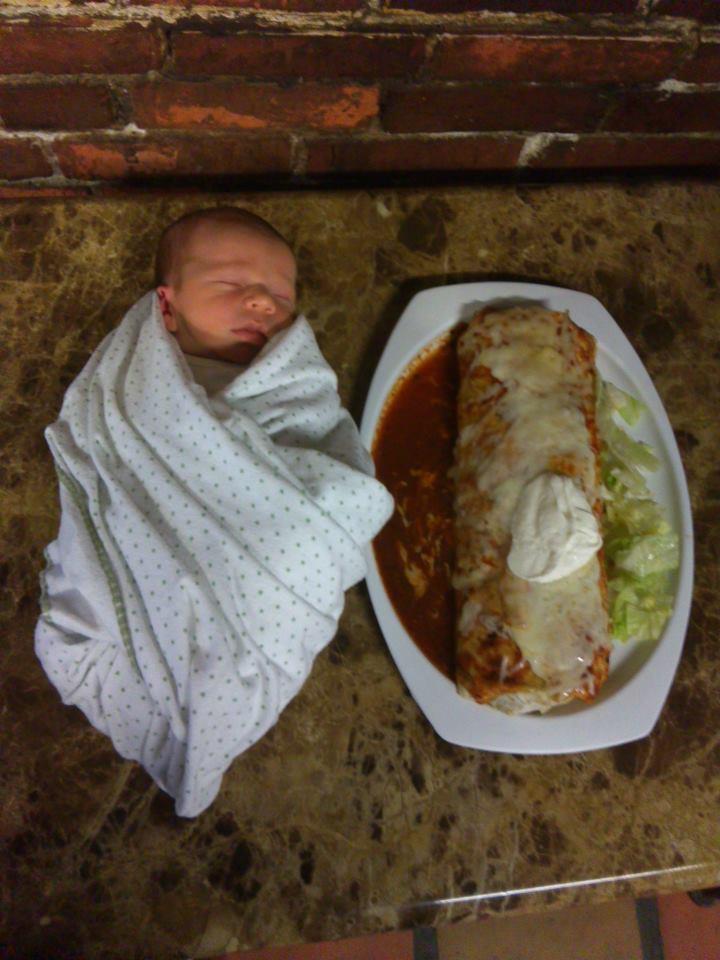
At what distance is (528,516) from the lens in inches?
46.2

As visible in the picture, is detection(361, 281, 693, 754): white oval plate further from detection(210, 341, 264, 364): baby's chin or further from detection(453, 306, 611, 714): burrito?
detection(210, 341, 264, 364): baby's chin

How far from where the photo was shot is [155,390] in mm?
1080

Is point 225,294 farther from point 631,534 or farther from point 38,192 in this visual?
point 631,534

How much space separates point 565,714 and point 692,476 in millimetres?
611

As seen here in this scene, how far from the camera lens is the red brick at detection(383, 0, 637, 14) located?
118cm

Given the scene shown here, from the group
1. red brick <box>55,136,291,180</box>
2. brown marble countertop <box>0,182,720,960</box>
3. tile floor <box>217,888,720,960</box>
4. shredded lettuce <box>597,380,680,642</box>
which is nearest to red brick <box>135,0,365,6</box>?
red brick <box>55,136,291,180</box>

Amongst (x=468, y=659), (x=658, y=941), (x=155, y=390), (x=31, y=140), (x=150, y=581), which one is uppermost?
(x=31, y=140)

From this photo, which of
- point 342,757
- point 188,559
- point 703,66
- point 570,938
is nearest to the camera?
point 188,559

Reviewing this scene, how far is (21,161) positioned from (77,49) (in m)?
0.32

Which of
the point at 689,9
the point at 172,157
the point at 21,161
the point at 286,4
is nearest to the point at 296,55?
the point at 286,4

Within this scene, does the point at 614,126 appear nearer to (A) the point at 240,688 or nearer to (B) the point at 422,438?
(B) the point at 422,438

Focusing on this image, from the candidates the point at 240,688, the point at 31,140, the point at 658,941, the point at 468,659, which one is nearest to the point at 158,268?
the point at 31,140

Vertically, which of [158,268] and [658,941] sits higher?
[158,268]

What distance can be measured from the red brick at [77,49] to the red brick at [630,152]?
0.86 m
